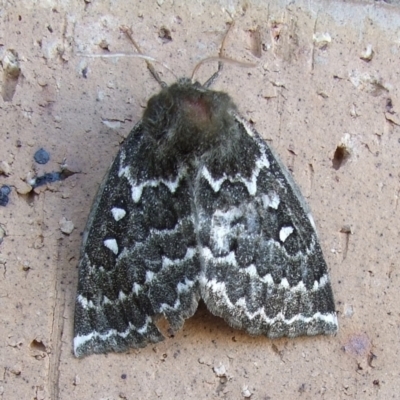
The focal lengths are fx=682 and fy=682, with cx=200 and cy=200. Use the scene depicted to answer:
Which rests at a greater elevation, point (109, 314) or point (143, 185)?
point (143, 185)

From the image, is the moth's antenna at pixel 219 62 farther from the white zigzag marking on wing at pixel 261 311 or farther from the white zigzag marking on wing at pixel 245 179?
the white zigzag marking on wing at pixel 261 311

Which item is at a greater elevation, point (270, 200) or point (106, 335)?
point (270, 200)

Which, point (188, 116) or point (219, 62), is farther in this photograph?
point (219, 62)

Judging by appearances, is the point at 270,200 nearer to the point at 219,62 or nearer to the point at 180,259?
the point at 180,259

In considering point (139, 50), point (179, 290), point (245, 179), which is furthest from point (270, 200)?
point (139, 50)

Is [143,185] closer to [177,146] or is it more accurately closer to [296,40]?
[177,146]

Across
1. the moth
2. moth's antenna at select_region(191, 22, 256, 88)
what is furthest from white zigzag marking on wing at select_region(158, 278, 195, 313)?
moth's antenna at select_region(191, 22, 256, 88)

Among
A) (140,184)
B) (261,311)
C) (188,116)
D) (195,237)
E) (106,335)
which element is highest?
(188,116)

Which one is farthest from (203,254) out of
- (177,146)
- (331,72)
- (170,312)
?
(331,72)

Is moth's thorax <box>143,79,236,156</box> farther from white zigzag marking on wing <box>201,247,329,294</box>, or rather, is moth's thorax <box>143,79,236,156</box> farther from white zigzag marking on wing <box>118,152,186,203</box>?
white zigzag marking on wing <box>201,247,329,294</box>
